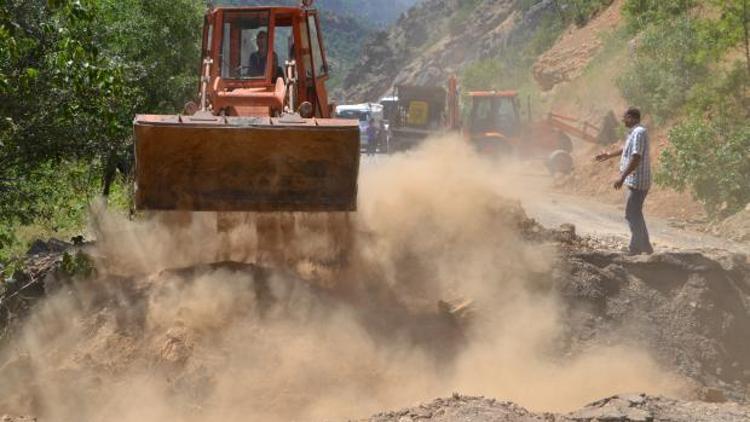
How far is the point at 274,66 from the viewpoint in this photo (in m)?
9.70

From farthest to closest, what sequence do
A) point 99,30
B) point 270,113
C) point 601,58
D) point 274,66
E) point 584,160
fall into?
point 601,58 → point 584,160 → point 99,30 → point 274,66 → point 270,113

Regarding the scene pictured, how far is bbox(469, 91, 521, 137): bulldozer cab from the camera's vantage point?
25156 mm

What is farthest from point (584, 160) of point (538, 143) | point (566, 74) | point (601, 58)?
point (566, 74)

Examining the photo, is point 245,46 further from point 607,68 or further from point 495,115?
point 607,68

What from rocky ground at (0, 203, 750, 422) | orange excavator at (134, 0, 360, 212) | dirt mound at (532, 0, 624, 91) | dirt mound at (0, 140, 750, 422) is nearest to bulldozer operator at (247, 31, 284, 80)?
orange excavator at (134, 0, 360, 212)

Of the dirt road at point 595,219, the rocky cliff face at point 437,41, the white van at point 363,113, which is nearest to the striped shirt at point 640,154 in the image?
the dirt road at point 595,219

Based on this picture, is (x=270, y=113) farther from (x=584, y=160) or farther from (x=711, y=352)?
(x=584, y=160)

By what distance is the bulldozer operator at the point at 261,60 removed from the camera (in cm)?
971

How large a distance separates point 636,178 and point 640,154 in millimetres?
287

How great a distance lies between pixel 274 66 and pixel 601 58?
23271mm

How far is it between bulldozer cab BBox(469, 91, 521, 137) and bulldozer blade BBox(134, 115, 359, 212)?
1747 centimetres

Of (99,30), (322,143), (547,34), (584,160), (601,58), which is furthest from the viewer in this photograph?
(547,34)

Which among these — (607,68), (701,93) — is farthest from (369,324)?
(607,68)

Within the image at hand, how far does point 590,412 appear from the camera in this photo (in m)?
5.69
